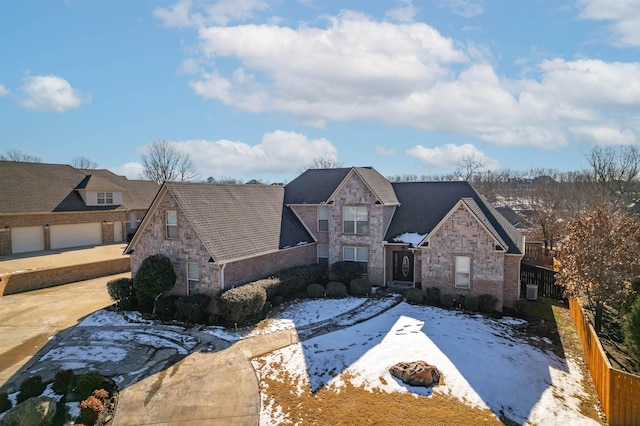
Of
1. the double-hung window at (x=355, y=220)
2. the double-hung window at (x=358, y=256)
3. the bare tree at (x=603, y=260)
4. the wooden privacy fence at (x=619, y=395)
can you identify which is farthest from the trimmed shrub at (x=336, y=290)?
the wooden privacy fence at (x=619, y=395)

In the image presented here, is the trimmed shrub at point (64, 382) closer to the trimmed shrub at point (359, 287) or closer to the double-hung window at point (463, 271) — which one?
the trimmed shrub at point (359, 287)

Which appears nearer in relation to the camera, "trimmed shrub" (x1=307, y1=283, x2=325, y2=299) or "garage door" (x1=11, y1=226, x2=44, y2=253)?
"trimmed shrub" (x1=307, y1=283, x2=325, y2=299)

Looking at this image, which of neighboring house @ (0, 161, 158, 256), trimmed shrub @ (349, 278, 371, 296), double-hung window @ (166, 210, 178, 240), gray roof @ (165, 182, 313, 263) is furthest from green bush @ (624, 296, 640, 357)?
neighboring house @ (0, 161, 158, 256)

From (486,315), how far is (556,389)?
7303 millimetres

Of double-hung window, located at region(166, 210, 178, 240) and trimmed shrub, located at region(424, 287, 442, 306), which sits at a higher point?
double-hung window, located at region(166, 210, 178, 240)

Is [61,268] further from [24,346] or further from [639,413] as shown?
[639,413]

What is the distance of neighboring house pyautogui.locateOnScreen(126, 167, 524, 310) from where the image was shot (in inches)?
806

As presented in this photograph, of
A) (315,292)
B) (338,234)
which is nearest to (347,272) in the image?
(315,292)

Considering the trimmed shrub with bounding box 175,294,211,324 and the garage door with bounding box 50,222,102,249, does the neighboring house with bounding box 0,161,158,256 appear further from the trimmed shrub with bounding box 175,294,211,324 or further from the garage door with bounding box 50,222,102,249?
the trimmed shrub with bounding box 175,294,211,324

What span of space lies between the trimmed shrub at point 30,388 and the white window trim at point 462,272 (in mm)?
19436

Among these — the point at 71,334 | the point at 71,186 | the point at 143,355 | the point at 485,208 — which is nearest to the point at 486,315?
the point at 485,208

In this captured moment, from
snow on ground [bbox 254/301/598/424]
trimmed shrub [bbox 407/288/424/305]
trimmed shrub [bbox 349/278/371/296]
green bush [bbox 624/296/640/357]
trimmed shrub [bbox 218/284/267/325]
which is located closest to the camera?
snow on ground [bbox 254/301/598/424]

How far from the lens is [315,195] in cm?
2886

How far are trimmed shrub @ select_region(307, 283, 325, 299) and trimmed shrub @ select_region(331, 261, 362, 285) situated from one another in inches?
77.3
